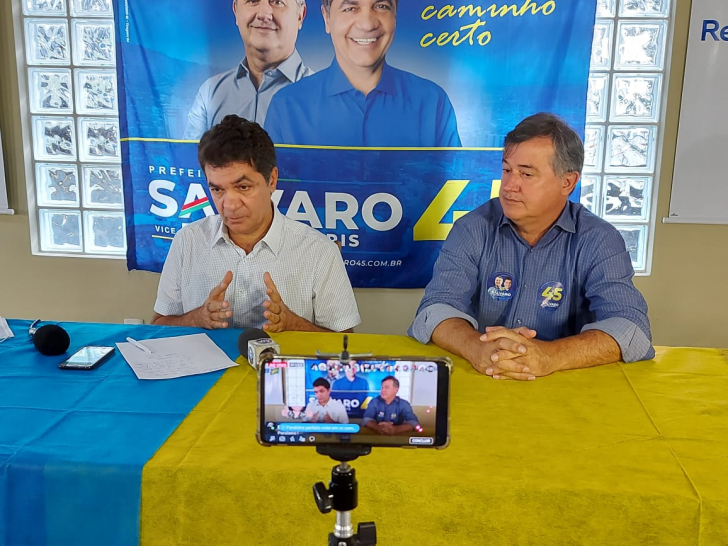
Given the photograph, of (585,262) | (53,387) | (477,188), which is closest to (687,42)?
(477,188)

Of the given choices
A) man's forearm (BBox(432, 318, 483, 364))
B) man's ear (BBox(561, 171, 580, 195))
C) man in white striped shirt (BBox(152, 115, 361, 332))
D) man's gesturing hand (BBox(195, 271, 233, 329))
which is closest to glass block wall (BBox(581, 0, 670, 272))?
man's ear (BBox(561, 171, 580, 195))

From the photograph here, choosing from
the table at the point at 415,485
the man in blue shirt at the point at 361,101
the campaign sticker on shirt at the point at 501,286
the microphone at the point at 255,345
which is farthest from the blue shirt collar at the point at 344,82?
the table at the point at 415,485

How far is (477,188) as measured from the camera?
3.14 metres

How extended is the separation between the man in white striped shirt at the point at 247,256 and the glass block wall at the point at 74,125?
4.63 feet

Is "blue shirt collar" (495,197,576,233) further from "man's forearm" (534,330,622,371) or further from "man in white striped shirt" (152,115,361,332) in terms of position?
"man in white striped shirt" (152,115,361,332)

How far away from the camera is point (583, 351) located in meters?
1.64

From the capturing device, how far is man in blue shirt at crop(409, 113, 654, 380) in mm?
1876

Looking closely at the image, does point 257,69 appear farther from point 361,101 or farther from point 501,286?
point 501,286

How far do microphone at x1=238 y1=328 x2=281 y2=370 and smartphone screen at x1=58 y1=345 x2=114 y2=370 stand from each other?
1.12 feet

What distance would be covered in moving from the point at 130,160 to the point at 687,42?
2744 millimetres

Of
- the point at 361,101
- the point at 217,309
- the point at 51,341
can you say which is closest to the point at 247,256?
the point at 217,309

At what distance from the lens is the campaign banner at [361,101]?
301 cm

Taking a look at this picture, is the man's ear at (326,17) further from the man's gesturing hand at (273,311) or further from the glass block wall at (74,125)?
the man's gesturing hand at (273,311)

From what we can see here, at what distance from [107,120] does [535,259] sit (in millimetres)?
2444
